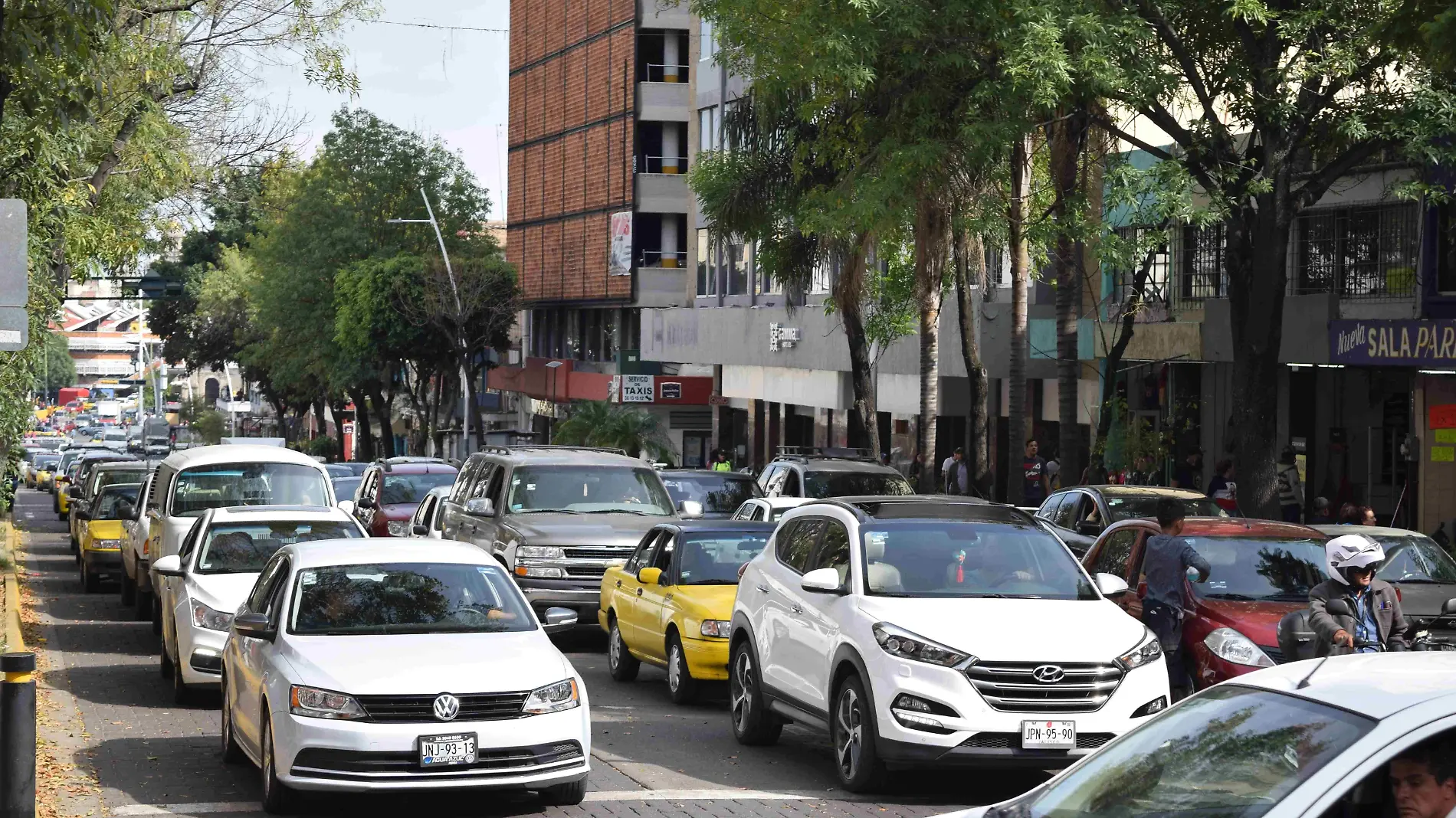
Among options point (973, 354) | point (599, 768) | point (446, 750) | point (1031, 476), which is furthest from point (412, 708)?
point (973, 354)

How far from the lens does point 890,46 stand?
71.1 feet

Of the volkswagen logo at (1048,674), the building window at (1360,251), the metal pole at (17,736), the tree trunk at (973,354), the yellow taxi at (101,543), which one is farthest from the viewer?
the tree trunk at (973,354)

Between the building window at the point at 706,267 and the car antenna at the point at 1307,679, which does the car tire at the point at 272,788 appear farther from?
the building window at the point at 706,267

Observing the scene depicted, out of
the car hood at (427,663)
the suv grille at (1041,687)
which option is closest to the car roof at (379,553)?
the car hood at (427,663)

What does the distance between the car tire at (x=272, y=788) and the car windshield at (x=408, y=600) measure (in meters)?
0.75

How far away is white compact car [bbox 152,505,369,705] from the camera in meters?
14.7

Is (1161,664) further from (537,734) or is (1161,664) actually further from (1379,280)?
Result: (1379,280)

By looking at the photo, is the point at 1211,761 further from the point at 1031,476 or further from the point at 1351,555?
the point at 1031,476

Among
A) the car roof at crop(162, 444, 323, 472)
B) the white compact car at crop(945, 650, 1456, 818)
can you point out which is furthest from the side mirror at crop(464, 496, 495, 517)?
the white compact car at crop(945, 650, 1456, 818)

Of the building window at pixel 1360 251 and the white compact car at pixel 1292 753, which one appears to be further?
the building window at pixel 1360 251

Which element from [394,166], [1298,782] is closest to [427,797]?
[1298,782]

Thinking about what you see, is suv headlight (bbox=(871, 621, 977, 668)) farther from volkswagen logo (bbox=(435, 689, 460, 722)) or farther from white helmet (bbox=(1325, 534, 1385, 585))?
volkswagen logo (bbox=(435, 689, 460, 722))

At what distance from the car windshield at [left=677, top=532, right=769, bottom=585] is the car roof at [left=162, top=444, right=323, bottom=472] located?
6.64 meters

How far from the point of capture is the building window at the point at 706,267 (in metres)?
58.0
